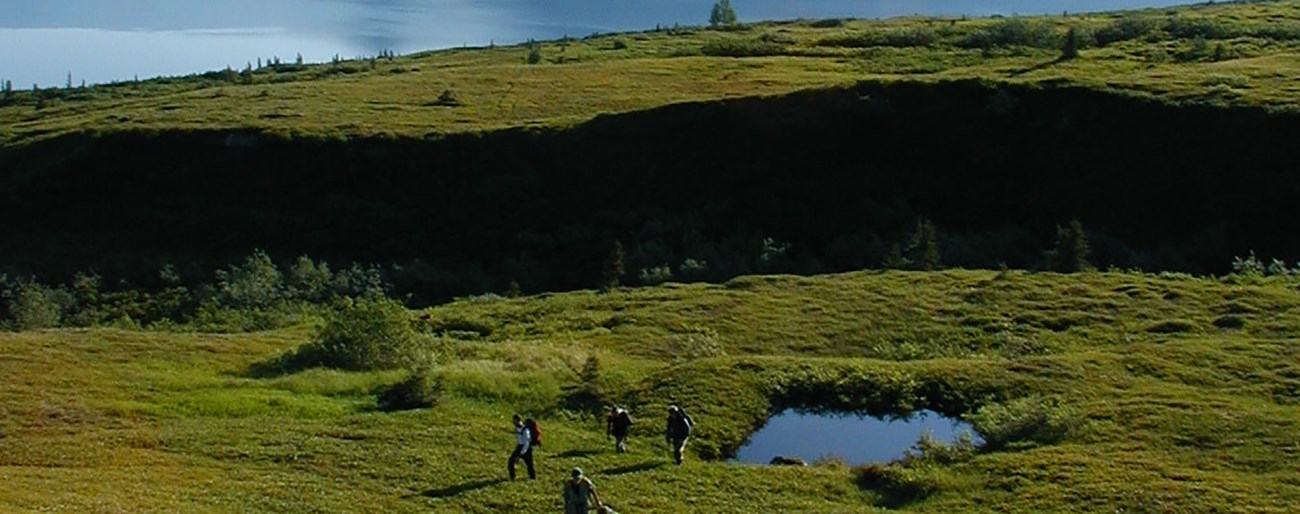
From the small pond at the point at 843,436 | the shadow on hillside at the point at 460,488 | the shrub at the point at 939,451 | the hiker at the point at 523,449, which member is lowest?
the small pond at the point at 843,436

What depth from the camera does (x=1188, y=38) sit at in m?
117

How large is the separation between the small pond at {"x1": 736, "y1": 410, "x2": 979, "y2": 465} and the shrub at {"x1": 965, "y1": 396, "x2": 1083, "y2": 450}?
74 cm

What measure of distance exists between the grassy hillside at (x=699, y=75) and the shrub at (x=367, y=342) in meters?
44.6

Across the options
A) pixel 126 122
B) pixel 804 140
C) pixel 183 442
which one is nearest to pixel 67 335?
pixel 183 442

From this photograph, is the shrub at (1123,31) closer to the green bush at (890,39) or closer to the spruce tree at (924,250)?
the green bush at (890,39)

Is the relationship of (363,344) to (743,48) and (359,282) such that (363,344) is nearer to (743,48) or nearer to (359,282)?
(359,282)

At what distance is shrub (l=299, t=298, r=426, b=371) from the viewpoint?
149ft

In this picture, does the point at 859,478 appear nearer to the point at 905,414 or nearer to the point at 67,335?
the point at 905,414

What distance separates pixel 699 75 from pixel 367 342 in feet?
224

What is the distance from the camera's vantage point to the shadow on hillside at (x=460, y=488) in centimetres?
3023

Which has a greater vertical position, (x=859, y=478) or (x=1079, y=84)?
(x=1079, y=84)

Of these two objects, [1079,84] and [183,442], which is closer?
[183,442]

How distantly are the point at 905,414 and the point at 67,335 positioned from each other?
30.5 meters

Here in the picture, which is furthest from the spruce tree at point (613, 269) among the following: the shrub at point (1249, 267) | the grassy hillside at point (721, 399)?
the shrub at point (1249, 267)
